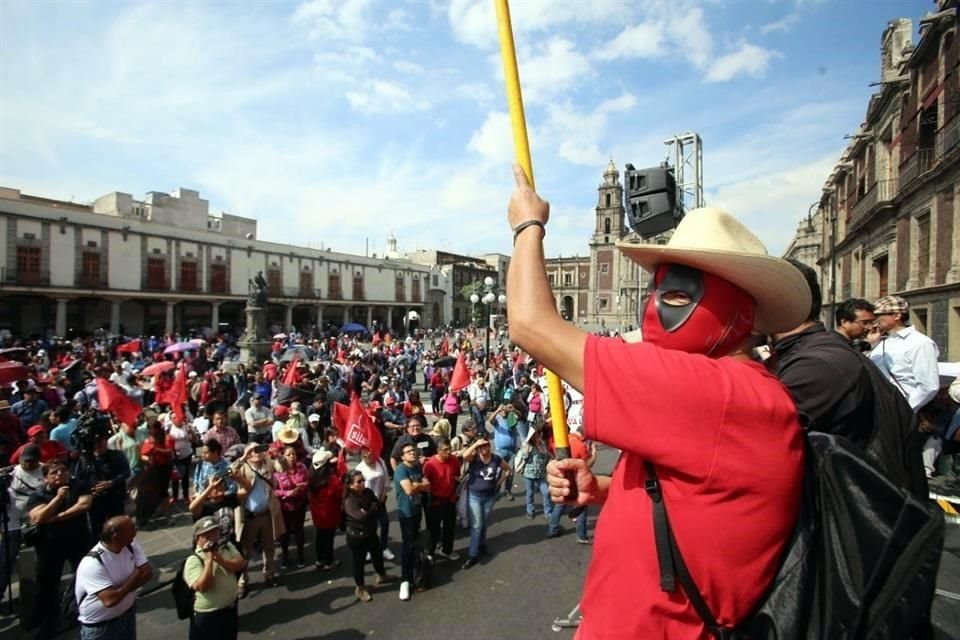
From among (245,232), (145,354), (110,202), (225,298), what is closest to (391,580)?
(145,354)

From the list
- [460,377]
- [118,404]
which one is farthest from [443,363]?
[118,404]

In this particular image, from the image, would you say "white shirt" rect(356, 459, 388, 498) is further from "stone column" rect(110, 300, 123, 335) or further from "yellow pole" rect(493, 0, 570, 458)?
"stone column" rect(110, 300, 123, 335)

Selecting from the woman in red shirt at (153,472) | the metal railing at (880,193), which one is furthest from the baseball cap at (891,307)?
the metal railing at (880,193)

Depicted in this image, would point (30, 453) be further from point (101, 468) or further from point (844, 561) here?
point (844, 561)

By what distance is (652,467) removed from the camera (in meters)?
1.28

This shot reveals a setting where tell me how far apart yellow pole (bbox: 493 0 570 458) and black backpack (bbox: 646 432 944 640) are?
1.80 ft

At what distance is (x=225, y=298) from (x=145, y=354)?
1817 cm

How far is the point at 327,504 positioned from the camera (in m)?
6.14

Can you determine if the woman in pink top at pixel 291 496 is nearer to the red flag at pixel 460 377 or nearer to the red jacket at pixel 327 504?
the red jacket at pixel 327 504

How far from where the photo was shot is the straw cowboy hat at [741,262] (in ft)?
4.28

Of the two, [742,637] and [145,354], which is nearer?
[742,637]

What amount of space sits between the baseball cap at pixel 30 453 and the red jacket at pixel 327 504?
2825 millimetres

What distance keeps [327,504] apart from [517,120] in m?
5.71

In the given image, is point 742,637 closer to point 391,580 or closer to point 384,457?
point 391,580
